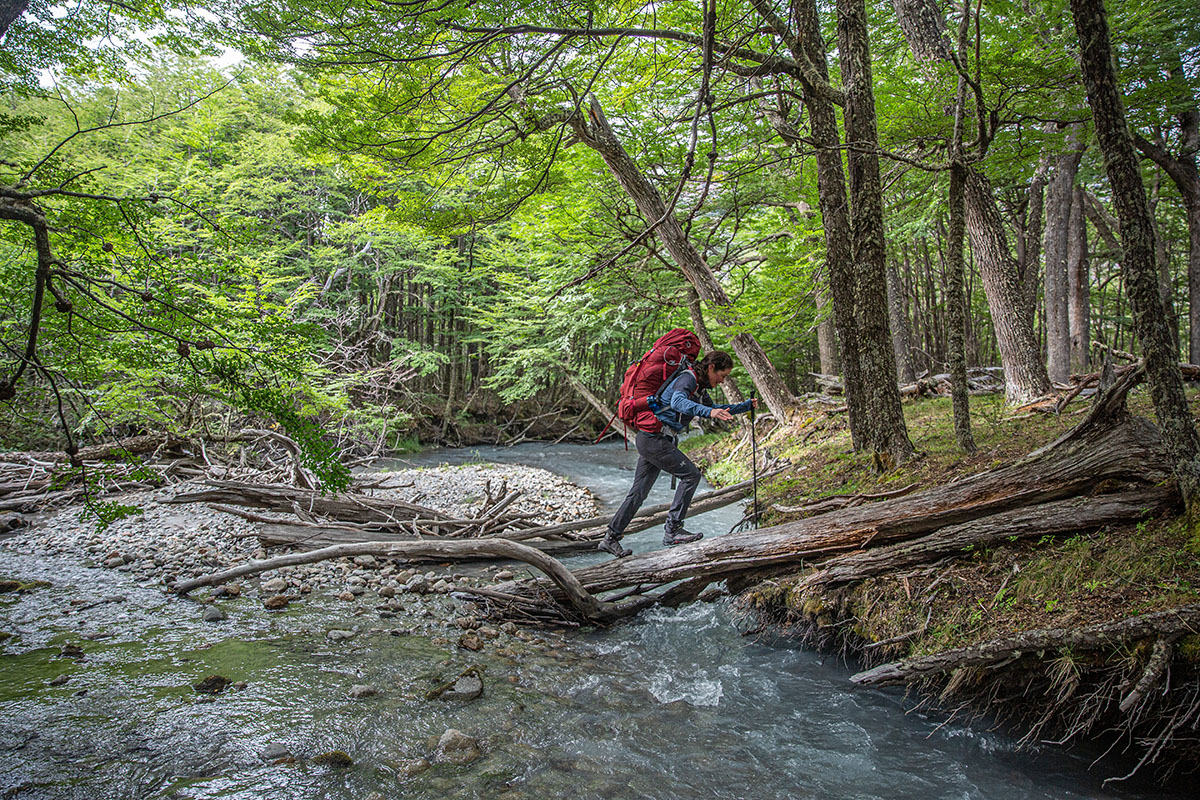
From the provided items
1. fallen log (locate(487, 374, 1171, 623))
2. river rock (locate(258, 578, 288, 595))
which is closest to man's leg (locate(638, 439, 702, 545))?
fallen log (locate(487, 374, 1171, 623))

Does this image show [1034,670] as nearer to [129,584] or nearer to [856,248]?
[856,248]

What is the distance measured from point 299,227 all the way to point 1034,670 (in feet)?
76.5

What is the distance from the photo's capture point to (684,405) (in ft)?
16.6

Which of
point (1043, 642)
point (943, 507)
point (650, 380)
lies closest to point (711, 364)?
point (650, 380)

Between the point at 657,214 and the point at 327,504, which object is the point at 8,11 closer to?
the point at 327,504

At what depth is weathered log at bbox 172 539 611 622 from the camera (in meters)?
5.00

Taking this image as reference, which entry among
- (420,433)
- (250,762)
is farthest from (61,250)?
(420,433)

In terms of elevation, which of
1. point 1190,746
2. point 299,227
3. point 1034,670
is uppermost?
point 299,227

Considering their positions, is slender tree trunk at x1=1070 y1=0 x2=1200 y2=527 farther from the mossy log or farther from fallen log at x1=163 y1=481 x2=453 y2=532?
fallen log at x1=163 y1=481 x2=453 y2=532

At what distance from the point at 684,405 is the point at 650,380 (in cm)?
56

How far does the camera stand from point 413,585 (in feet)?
20.1

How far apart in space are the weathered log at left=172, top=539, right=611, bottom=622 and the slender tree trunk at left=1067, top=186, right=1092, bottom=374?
35.9 ft

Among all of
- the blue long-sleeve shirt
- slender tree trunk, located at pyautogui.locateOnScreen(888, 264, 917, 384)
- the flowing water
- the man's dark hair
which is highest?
slender tree trunk, located at pyautogui.locateOnScreen(888, 264, 917, 384)

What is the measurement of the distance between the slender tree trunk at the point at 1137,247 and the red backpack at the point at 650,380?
3137 millimetres
